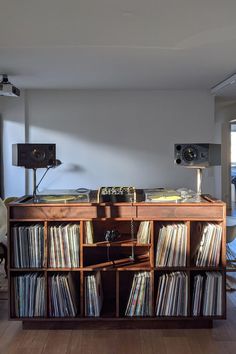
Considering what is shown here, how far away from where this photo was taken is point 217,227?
10.5 feet

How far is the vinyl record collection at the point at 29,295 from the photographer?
3248 millimetres

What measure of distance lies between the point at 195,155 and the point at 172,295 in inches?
46.3

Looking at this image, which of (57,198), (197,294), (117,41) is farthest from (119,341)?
(117,41)

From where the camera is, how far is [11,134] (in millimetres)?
6891

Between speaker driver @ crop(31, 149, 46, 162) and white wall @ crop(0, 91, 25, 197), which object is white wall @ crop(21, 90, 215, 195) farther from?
speaker driver @ crop(31, 149, 46, 162)

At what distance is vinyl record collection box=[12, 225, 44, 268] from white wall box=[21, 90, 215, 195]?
373cm

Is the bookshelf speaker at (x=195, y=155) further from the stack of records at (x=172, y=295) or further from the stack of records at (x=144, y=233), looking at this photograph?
the stack of records at (x=172, y=295)

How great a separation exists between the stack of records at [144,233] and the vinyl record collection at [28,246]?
2.52 ft

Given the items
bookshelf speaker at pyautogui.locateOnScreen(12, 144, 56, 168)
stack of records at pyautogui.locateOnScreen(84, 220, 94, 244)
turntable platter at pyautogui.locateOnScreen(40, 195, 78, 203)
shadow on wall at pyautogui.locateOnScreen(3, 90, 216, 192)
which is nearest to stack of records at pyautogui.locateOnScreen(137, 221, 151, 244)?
stack of records at pyautogui.locateOnScreen(84, 220, 94, 244)

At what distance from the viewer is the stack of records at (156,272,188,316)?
3.22 meters

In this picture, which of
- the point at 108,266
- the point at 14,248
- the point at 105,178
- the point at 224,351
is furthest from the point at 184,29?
the point at 105,178

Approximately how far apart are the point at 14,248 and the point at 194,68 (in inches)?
124

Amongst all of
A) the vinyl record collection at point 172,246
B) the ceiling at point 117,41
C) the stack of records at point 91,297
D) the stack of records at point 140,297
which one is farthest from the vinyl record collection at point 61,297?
the ceiling at point 117,41

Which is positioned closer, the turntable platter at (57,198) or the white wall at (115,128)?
the turntable platter at (57,198)
